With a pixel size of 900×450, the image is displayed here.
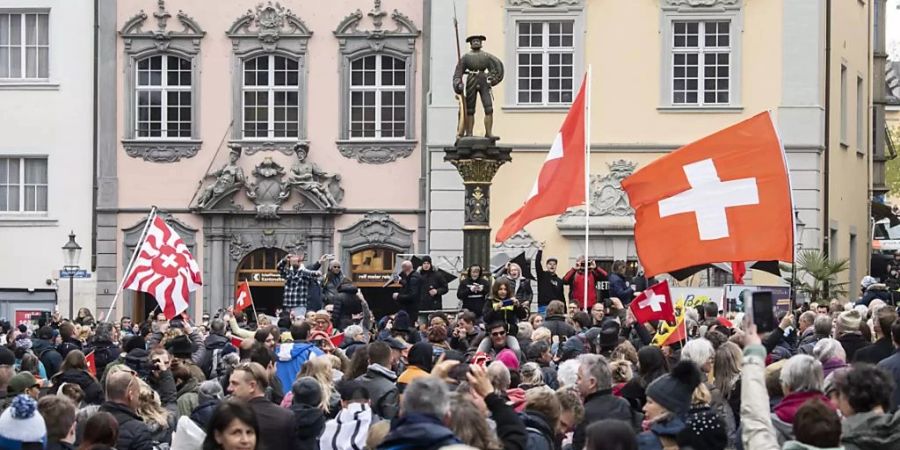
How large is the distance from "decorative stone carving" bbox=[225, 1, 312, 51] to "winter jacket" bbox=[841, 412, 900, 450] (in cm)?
3093

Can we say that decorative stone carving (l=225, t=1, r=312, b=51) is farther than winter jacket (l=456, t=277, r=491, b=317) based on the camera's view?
Yes

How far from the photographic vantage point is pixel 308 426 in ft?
38.8

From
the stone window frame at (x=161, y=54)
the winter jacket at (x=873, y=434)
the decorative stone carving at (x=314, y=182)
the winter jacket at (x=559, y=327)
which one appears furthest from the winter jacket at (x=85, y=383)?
the stone window frame at (x=161, y=54)

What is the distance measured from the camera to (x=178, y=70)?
4031 centimetres

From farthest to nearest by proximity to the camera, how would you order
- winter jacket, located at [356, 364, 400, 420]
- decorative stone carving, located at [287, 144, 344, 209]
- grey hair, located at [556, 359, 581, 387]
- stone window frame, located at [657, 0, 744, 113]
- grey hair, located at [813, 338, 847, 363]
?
1. decorative stone carving, located at [287, 144, 344, 209]
2. stone window frame, located at [657, 0, 744, 113]
3. grey hair, located at [813, 338, 847, 363]
4. winter jacket, located at [356, 364, 400, 420]
5. grey hair, located at [556, 359, 581, 387]

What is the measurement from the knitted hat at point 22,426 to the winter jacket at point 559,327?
10341 mm

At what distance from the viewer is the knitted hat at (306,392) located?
12133 millimetres

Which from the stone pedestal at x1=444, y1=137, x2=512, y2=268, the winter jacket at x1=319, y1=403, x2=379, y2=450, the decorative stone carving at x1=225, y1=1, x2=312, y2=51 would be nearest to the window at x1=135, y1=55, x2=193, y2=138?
the decorative stone carving at x1=225, y1=1, x2=312, y2=51

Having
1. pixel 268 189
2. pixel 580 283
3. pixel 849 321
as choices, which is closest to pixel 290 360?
pixel 849 321

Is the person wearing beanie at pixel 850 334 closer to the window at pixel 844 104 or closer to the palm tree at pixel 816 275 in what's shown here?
the palm tree at pixel 816 275

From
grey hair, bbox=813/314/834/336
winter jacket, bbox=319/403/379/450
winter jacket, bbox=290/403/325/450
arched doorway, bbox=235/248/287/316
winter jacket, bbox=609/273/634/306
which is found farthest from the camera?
arched doorway, bbox=235/248/287/316

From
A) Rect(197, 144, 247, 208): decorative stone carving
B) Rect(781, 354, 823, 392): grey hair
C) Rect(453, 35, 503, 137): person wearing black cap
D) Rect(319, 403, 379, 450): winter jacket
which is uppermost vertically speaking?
Rect(453, 35, 503, 137): person wearing black cap

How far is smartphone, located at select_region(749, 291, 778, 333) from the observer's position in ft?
31.5

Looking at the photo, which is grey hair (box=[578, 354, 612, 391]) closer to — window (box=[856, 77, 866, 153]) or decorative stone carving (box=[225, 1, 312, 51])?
decorative stone carving (box=[225, 1, 312, 51])
